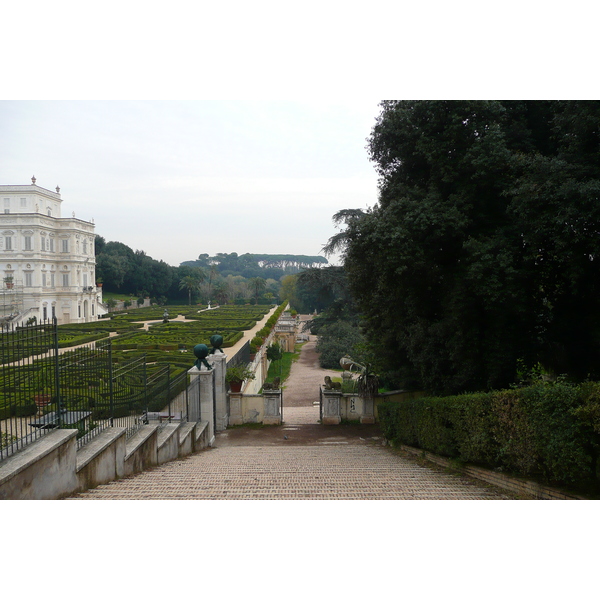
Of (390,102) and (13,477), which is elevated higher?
(390,102)

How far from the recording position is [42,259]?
44.3 metres

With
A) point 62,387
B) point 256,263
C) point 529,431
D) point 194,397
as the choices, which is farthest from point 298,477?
point 256,263

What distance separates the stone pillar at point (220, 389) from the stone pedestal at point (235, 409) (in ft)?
1.16

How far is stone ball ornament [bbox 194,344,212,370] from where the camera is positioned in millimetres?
9938

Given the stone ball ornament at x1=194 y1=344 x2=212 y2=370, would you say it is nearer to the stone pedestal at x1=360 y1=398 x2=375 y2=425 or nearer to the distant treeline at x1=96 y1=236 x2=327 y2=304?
the stone pedestal at x1=360 y1=398 x2=375 y2=425

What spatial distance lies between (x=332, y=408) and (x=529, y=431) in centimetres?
786

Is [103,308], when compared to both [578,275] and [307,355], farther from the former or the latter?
[578,275]

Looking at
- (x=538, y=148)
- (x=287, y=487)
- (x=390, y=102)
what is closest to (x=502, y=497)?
(x=287, y=487)

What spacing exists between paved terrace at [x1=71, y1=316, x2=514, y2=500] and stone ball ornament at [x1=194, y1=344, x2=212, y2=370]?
1.79m

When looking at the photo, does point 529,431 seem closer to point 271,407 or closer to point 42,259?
point 271,407

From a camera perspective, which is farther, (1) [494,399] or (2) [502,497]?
(1) [494,399]

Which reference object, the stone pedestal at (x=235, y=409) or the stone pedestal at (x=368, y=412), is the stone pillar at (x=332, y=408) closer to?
the stone pedestal at (x=368, y=412)

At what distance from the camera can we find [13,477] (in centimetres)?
364

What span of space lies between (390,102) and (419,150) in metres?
1.25
